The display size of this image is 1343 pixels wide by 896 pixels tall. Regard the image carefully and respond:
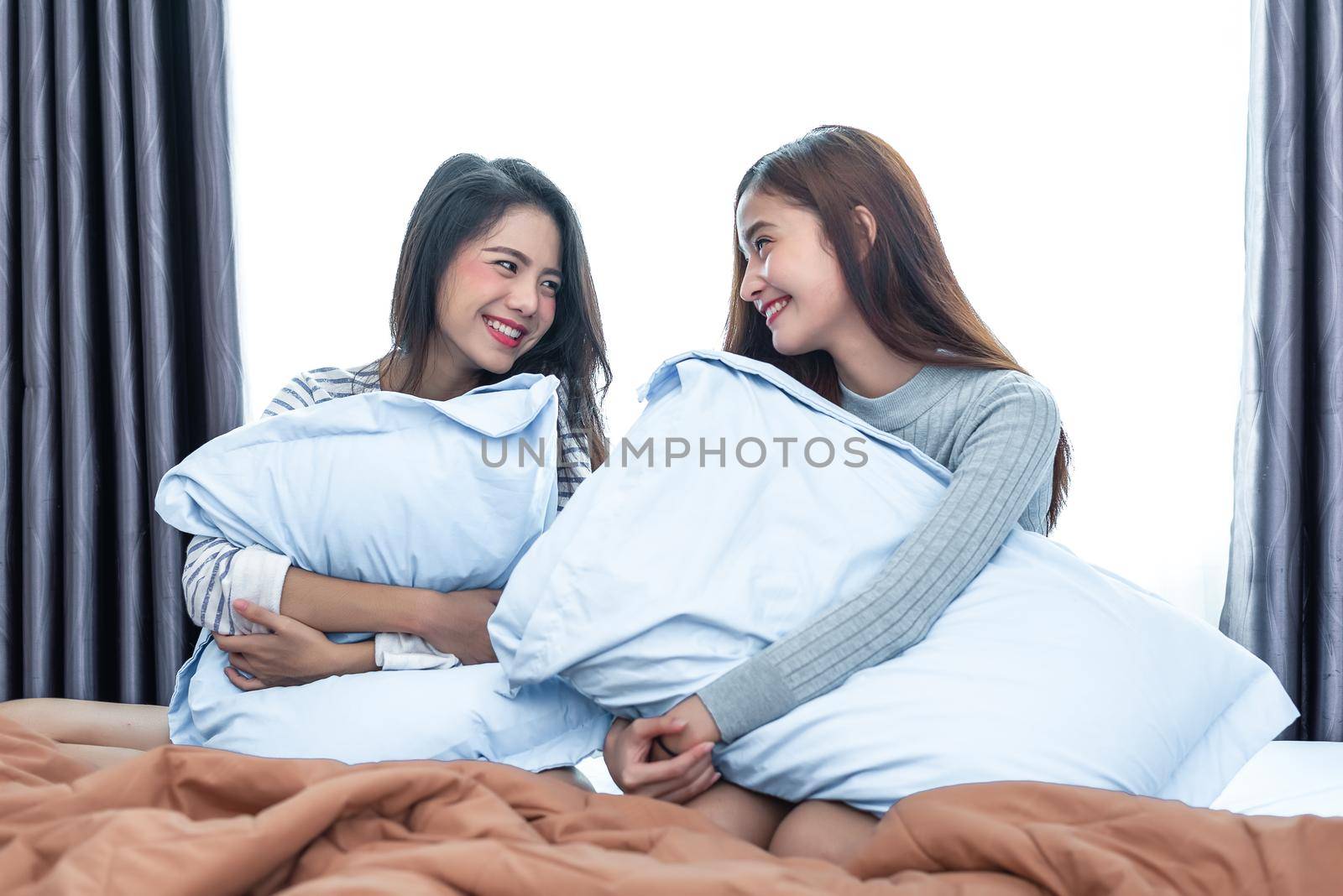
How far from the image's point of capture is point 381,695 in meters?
1.01

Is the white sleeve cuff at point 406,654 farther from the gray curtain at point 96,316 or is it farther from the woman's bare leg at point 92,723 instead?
the gray curtain at point 96,316

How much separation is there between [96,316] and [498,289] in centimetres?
117

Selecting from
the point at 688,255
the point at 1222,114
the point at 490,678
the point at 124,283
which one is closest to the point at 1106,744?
the point at 490,678

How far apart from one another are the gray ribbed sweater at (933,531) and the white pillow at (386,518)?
0.26 metres

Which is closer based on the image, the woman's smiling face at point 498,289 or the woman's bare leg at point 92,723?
the woman's bare leg at point 92,723

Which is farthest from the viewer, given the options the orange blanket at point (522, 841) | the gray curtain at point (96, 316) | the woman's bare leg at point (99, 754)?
the gray curtain at point (96, 316)

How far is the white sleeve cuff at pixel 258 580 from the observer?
108 cm

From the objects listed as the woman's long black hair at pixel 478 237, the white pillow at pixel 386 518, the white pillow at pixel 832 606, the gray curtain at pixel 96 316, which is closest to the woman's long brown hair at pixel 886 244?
the white pillow at pixel 832 606

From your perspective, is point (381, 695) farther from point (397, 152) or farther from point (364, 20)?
point (364, 20)

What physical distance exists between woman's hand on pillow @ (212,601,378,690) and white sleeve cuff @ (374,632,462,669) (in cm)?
2

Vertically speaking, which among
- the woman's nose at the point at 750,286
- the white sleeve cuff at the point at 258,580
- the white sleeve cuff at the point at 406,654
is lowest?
the white sleeve cuff at the point at 406,654

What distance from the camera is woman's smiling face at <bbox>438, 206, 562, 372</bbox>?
1.41 m

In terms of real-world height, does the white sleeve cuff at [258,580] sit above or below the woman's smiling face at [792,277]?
below

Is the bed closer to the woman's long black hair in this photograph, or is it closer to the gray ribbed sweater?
the gray ribbed sweater
